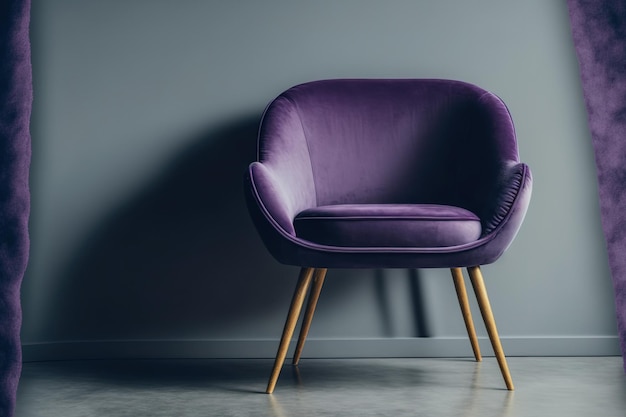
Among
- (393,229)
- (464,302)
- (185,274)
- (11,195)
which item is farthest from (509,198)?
(11,195)

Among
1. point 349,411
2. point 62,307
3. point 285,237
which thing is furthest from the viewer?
point 62,307

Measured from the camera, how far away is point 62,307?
8.35 feet

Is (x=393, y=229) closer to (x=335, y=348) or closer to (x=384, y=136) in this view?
(x=384, y=136)

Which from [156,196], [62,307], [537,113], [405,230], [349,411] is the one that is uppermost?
[537,113]

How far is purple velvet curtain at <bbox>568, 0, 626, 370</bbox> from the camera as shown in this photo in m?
1.42

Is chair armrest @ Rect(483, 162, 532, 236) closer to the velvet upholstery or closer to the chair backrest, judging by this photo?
the velvet upholstery

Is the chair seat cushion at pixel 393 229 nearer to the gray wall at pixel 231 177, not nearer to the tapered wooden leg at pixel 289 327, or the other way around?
the tapered wooden leg at pixel 289 327

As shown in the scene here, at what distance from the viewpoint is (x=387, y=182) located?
2.38m

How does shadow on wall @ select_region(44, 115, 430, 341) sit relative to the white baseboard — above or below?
above

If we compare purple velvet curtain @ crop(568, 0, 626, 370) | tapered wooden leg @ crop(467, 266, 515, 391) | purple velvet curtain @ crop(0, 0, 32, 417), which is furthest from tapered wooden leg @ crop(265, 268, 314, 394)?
purple velvet curtain @ crop(0, 0, 32, 417)

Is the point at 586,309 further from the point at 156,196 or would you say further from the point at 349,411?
the point at 156,196

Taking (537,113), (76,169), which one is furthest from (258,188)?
(537,113)

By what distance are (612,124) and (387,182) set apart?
102 centimetres

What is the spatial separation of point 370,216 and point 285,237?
236mm
